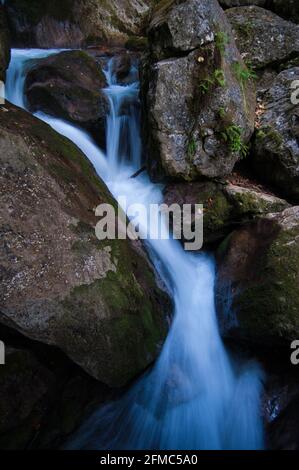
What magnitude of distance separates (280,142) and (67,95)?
11.2 ft

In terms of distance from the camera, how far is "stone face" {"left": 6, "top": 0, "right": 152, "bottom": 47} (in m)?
8.57

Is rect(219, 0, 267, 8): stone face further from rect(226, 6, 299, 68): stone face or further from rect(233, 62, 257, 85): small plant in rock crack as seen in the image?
rect(233, 62, 257, 85): small plant in rock crack

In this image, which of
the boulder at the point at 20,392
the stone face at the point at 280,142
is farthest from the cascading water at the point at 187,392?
the stone face at the point at 280,142

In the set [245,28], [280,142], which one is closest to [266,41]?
[245,28]

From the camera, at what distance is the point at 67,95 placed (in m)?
6.36

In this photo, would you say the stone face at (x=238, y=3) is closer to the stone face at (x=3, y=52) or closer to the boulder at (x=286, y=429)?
the stone face at (x=3, y=52)

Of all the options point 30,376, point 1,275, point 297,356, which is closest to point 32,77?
point 1,275

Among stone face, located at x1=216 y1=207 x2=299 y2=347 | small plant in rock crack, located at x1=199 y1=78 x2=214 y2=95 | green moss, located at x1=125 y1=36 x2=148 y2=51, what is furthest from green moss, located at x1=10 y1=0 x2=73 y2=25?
stone face, located at x1=216 y1=207 x2=299 y2=347

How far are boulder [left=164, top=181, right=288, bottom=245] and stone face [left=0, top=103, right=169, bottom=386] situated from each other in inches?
62.5

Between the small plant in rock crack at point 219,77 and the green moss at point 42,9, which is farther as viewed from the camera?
the green moss at point 42,9

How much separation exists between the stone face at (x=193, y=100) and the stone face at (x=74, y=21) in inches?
166

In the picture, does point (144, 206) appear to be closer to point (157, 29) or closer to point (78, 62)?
point (157, 29)

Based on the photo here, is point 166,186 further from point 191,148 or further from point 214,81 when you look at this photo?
point 214,81

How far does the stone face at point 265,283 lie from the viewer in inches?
156
